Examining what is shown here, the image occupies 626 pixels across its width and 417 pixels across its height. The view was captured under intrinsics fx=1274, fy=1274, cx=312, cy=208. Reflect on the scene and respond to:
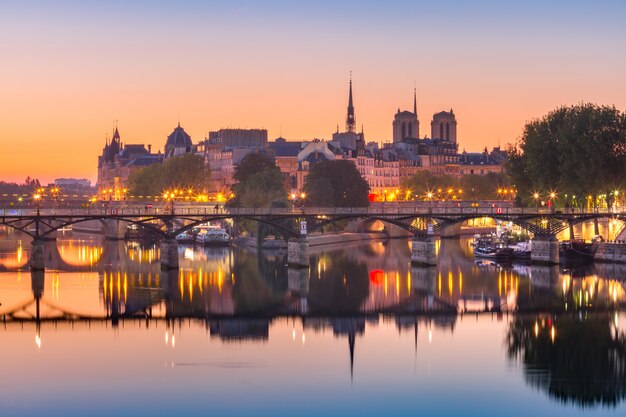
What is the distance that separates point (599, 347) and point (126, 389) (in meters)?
18.8

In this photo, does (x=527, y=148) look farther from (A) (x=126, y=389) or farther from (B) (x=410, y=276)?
(A) (x=126, y=389)

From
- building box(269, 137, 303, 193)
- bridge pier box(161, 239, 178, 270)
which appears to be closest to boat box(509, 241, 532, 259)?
bridge pier box(161, 239, 178, 270)

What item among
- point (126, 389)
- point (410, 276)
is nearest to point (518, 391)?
point (126, 389)

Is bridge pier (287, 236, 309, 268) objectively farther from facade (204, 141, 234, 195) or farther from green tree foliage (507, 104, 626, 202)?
facade (204, 141, 234, 195)

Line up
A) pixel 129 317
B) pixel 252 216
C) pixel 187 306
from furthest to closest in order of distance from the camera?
pixel 252 216 < pixel 187 306 < pixel 129 317

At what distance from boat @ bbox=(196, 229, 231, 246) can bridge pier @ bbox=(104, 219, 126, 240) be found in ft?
40.8

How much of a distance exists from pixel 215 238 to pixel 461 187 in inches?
2590

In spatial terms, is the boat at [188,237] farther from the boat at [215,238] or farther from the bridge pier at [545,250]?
the bridge pier at [545,250]

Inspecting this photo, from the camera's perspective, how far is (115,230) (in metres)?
128

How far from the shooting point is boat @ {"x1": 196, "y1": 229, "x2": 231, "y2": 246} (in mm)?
114625

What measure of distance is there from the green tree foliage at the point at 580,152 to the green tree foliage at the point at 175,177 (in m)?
71.1

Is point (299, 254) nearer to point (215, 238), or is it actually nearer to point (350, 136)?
point (215, 238)

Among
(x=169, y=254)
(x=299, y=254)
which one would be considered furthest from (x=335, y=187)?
(x=169, y=254)

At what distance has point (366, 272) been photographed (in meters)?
82.8
